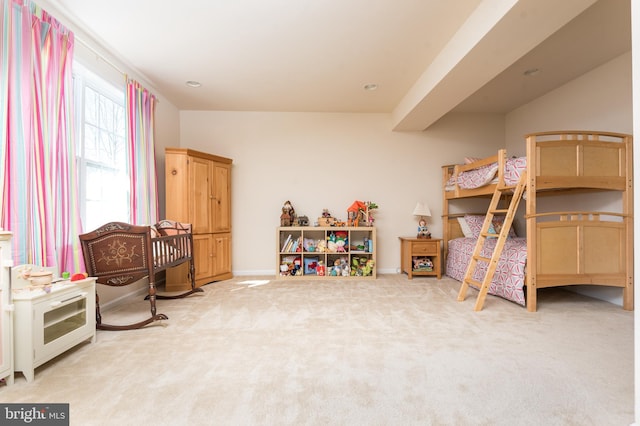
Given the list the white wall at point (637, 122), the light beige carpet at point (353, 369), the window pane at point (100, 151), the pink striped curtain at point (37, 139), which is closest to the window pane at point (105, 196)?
the window pane at point (100, 151)

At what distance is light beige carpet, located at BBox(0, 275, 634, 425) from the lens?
4.36 ft

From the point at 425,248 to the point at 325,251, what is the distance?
1420mm

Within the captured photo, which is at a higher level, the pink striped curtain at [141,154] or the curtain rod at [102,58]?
the curtain rod at [102,58]

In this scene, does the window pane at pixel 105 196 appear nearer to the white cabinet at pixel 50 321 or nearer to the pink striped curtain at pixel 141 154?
the pink striped curtain at pixel 141 154

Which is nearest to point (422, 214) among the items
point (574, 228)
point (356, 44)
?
point (574, 228)

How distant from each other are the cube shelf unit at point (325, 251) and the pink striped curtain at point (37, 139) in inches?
93.2

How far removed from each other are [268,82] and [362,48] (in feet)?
4.08

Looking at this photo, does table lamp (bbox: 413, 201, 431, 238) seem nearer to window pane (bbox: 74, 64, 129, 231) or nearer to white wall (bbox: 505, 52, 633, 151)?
white wall (bbox: 505, 52, 633, 151)

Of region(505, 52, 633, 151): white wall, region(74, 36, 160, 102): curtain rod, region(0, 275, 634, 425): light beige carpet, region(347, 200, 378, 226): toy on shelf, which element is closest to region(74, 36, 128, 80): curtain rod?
region(74, 36, 160, 102): curtain rod

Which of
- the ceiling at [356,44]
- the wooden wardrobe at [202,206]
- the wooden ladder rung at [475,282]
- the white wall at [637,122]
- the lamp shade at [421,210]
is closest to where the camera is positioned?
the white wall at [637,122]

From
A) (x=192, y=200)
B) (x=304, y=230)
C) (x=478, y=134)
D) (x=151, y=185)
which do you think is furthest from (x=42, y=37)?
(x=478, y=134)

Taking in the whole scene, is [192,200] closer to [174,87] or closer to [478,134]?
[174,87]

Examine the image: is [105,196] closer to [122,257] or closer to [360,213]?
[122,257]

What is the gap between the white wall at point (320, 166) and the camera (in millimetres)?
4469
